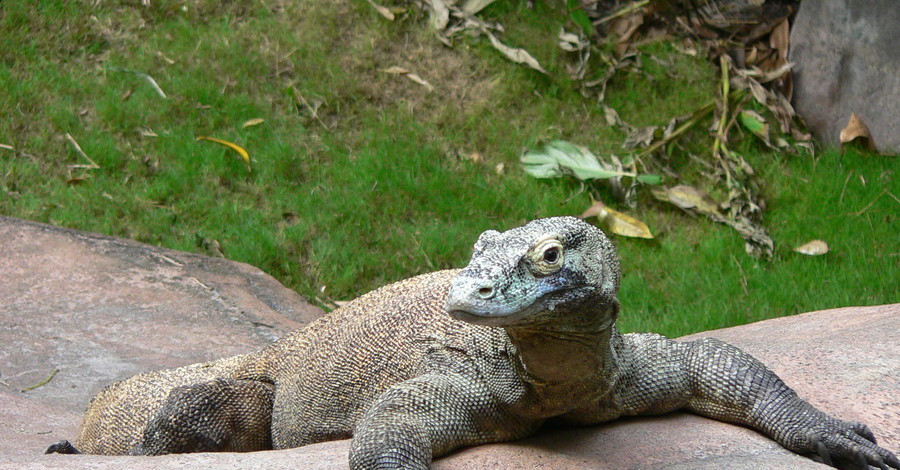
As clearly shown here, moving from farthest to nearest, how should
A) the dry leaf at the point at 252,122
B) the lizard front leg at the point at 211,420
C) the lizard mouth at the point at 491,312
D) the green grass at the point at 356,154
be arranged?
the dry leaf at the point at 252,122 → the green grass at the point at 356,154 → the lizard front leg at the point at 211,420 → the lizard mouth at the point at 491,312

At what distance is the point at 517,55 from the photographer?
295 inches

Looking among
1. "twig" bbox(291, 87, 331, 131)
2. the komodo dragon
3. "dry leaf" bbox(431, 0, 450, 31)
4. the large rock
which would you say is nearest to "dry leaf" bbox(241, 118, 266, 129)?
"twig" bbox(291, 87, 331, 131)

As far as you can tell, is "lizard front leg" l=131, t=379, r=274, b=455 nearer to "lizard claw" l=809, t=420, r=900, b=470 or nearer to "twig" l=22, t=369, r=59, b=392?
"twig" l=22, t=369, r=59, b=392

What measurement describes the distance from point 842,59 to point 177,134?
500 centimetres

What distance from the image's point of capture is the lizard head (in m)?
2.35

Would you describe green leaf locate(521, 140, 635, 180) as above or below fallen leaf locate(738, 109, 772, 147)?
below

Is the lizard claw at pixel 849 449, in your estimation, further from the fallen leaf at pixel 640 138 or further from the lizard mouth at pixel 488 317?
the fallen leaf at pixel 640 138

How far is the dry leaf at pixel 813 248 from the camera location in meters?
6.03

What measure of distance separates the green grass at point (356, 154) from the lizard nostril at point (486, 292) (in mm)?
3453

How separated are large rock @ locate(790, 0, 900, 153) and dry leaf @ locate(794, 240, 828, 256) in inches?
46.0

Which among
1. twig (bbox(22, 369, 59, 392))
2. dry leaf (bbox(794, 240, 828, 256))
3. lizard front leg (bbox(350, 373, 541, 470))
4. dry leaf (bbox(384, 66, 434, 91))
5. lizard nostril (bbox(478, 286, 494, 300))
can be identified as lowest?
twig (bbox(22, 369, 59, 392))

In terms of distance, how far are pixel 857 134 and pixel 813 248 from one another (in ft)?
3.83

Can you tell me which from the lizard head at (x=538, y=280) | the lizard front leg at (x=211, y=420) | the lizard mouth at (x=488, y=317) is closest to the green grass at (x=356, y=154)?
the lizard front leg at (x=211, y=420)

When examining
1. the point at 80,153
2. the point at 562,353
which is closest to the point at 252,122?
the point at 80,153
